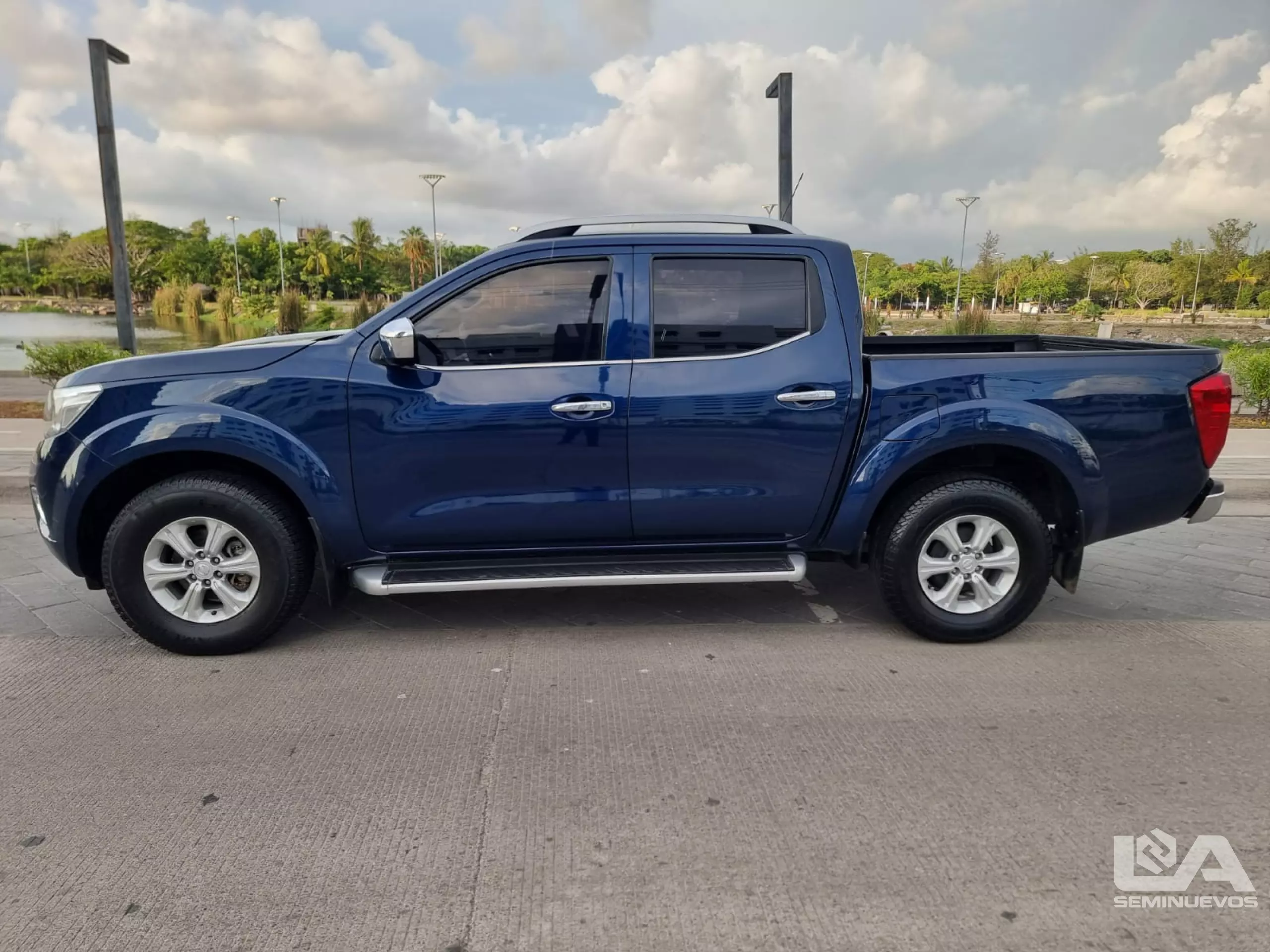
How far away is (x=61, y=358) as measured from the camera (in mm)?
10461

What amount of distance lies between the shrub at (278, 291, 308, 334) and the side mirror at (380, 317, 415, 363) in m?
14.2

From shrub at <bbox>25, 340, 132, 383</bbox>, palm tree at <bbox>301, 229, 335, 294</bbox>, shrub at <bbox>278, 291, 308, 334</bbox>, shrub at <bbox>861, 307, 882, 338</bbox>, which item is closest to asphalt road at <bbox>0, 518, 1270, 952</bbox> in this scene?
shrub at <bbox>25, 340, 132, 383</bbox>

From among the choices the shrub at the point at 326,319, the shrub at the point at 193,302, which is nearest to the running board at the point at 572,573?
the shrub at the point at 326,319

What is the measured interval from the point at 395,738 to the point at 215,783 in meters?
0.61

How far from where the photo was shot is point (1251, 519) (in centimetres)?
672

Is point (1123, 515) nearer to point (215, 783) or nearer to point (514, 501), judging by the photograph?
point (514, 501)

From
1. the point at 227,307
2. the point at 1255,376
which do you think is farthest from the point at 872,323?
the point at 227,307

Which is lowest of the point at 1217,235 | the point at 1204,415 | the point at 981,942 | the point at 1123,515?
the point at 981,942

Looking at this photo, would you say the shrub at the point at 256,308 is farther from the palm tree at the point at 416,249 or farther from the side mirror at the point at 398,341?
the palm tree at the point at 416,249

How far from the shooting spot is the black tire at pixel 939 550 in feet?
13.3

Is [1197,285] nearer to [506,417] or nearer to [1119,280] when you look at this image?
[1119,280]

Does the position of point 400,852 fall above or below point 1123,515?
below

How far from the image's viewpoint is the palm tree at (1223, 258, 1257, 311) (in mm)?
74438

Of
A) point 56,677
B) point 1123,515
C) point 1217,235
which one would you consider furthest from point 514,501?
point 1217,235
